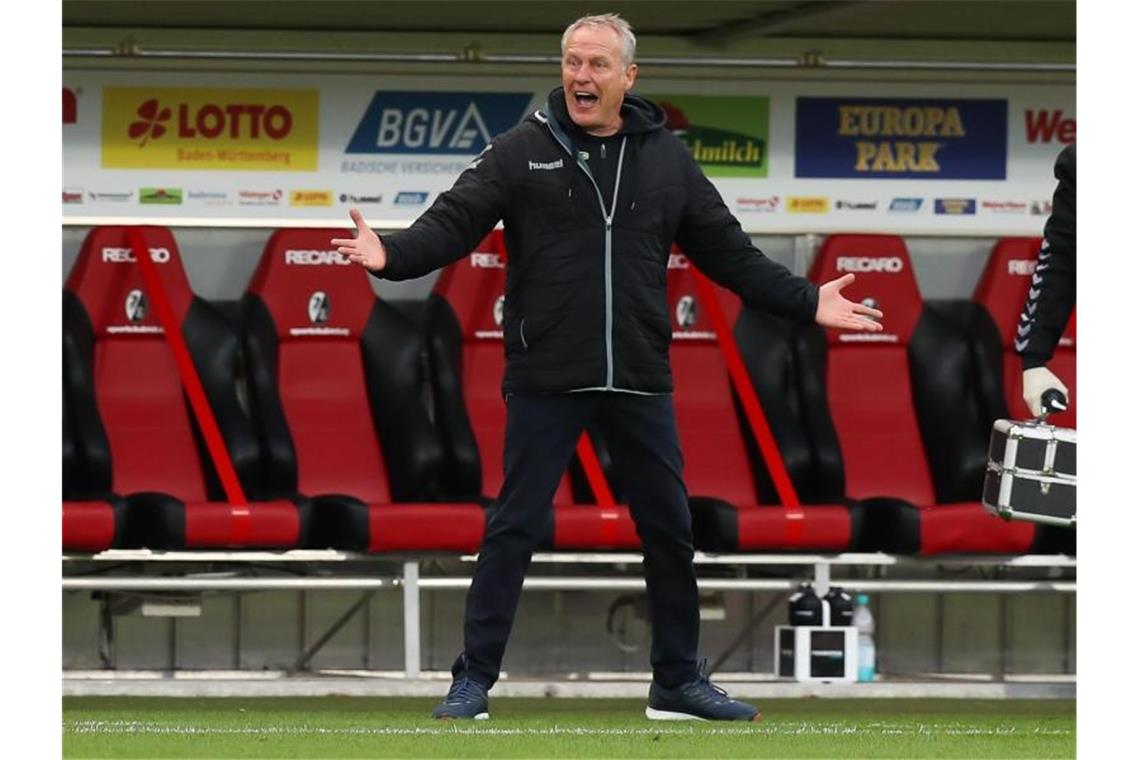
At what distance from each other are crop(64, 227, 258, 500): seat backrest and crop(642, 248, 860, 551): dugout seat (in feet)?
4.78

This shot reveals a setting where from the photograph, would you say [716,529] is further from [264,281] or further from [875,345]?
[264,281]

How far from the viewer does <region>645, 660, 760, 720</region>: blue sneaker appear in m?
5.88

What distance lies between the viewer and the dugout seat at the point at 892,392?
8656mm

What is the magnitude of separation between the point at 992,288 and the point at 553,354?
11.8ft

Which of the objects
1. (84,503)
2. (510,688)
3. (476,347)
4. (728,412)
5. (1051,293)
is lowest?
(510,688)

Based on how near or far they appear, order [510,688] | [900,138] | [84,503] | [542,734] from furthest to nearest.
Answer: [900,138] → [510,688] → [84,503] → [542,734]

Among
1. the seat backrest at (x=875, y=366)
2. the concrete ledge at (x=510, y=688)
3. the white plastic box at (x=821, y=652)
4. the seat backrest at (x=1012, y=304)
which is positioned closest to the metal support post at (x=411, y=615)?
the concrete ledge at (x=510, y=688)

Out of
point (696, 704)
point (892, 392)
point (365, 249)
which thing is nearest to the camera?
point (365, 249)

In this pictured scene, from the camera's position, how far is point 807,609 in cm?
822

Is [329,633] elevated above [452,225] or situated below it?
below

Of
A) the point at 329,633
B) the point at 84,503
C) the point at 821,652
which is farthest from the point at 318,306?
Answer: the point at 821,652

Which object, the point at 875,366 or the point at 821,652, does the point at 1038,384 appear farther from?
the point at 875,366

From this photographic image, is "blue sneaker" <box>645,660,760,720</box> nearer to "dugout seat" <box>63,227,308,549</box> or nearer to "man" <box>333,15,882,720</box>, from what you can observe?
"man" <box>333,15,882,720</box>

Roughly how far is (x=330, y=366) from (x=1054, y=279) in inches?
133
